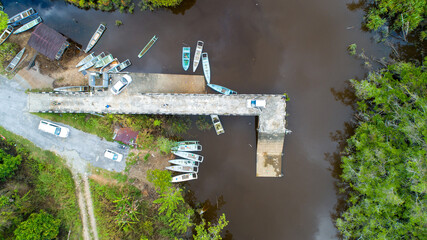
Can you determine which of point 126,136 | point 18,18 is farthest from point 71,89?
point 18,18

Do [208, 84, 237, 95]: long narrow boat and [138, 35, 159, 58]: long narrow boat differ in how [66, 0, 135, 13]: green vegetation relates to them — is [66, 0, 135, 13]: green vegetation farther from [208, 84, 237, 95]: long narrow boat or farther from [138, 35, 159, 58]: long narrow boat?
[208, 84, 237, 95]: long narrow boat

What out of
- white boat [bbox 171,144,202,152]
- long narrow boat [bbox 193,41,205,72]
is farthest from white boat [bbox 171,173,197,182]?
long narrow boat [bbox 193,41,205,72]

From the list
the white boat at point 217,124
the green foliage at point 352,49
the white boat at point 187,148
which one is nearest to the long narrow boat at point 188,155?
the white boat at point 187,148

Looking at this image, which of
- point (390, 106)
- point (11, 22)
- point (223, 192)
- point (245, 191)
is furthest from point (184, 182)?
point (11, 22)

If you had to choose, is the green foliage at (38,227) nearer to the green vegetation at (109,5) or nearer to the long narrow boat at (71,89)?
the long narrow boat at (71,89)

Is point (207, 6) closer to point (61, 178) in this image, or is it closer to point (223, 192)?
point (223, 192)

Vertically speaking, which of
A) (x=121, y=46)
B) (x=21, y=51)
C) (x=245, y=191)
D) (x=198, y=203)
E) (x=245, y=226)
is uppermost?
(x=121, y=46)
